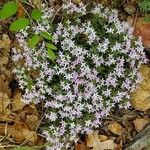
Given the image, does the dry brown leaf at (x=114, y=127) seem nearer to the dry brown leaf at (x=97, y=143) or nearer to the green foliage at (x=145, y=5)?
the dry brown leaf at (x=97, y=143)

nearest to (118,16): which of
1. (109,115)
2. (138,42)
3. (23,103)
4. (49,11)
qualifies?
(138,42)

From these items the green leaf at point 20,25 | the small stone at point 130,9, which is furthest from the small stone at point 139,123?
the green leaf at point 20,25

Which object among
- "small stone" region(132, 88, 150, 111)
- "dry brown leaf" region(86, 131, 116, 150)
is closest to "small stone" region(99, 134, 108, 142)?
"dry brown leaf" region(86, 131, 116, 150)

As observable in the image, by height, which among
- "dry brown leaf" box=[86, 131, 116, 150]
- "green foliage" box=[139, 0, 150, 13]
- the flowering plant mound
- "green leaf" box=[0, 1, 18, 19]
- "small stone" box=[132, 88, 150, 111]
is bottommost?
"dry brown leaf" box=[86, 131, 116, 150]

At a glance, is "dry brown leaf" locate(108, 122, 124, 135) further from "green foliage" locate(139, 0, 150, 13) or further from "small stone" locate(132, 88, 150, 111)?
"green foliage" locate(139, 0, 150, 13)

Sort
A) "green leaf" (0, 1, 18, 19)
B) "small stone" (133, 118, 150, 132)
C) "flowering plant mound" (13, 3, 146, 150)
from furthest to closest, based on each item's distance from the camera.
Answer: "small stone" (133, 118, 150, 132) → "flowering plant mound" (13, 3, 146, 150) → "green leaf" (0, 1, 18, 19)

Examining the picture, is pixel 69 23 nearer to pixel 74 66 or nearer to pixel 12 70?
pixel 74 66

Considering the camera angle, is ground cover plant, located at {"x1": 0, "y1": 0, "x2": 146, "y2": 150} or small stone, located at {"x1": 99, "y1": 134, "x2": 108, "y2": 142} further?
small stone, located at {"x1": 99, "y1": 134, "x2": 108, "y2": 142}
